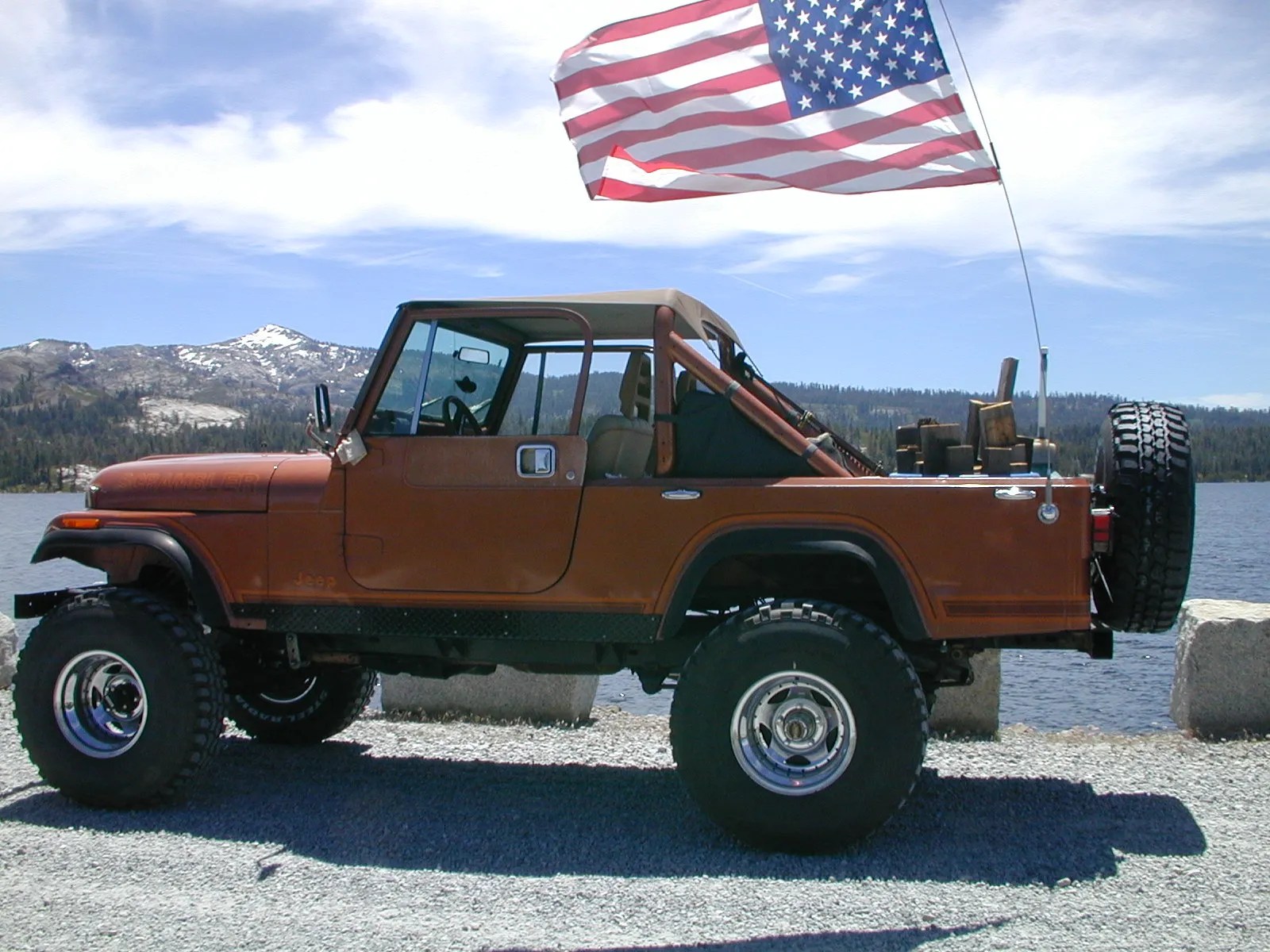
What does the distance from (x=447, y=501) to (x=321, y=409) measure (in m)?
0.73

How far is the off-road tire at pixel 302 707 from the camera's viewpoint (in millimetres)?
6953

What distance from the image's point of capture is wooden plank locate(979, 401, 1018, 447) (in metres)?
5.28

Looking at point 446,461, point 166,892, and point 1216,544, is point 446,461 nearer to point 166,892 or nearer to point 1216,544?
point 166,892

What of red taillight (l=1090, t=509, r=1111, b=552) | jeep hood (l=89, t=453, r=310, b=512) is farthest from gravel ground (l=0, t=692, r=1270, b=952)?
jeep hood (l=89, t=453, r=310, b=512)

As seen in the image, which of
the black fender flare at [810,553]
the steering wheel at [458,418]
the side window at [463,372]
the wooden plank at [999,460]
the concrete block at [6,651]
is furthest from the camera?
the concrete block at [6,651]

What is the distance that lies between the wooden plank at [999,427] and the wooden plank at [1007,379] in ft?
0.98

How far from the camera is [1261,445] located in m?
116

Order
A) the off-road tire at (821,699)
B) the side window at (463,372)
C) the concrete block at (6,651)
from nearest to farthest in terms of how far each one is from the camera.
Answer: the off-road tire at (821,699), the side window at (463,372), the concrete block at (6,651)

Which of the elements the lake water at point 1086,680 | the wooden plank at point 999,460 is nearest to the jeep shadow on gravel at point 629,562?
the wooden plank at point 999,460

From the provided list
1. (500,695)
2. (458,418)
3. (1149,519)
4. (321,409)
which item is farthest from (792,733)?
(500,695)

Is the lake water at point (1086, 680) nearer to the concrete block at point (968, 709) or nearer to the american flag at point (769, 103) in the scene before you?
the concrete block at point (968, 709)

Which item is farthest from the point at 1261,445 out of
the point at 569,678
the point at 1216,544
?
the point at 569,678

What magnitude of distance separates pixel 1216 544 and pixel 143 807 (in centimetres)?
4842

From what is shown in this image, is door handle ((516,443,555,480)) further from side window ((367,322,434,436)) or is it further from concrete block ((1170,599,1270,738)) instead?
concrete block ((1170,599,1270,738))
